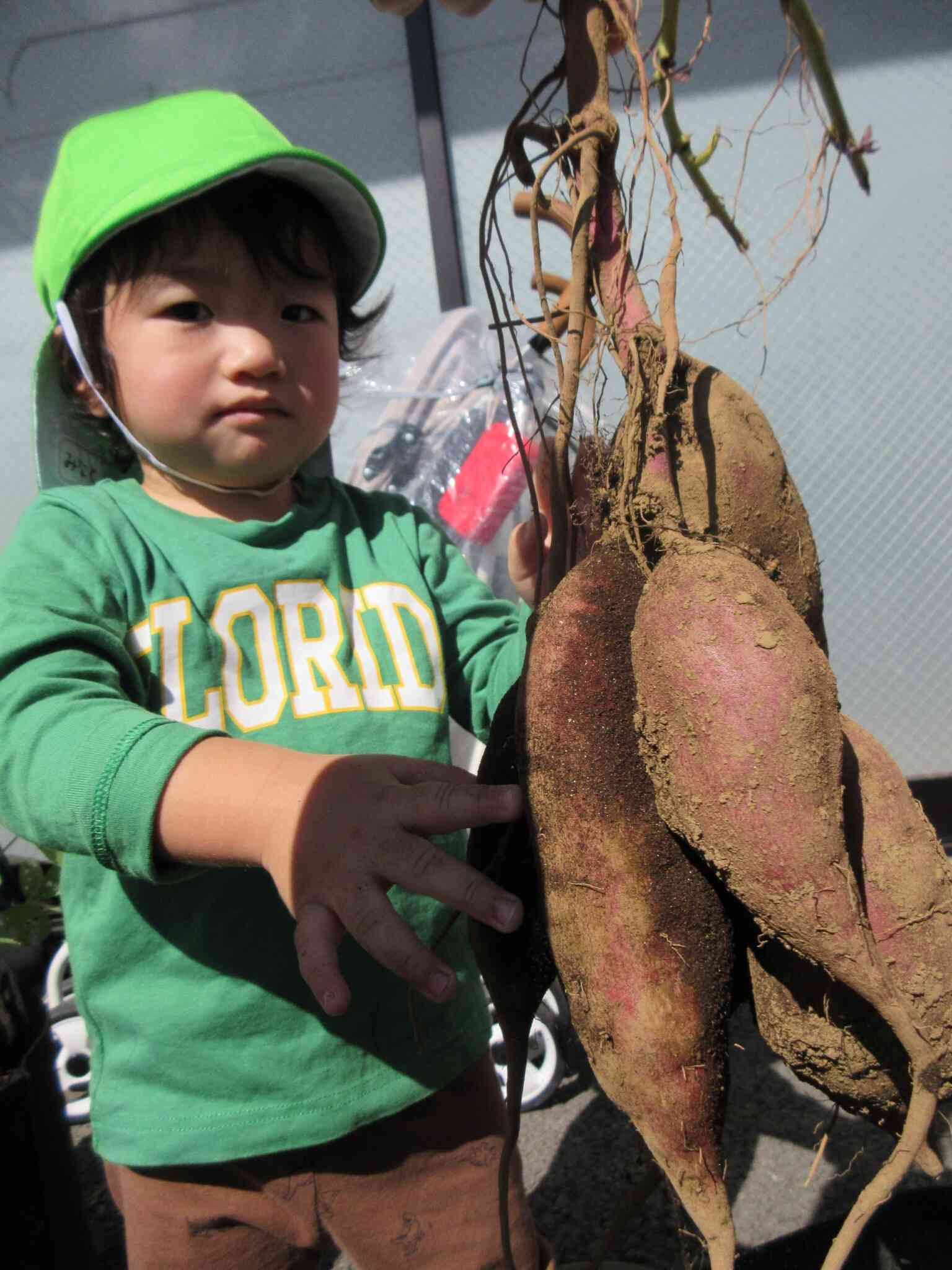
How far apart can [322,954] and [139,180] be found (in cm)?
80

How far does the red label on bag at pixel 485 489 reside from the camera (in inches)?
71.9

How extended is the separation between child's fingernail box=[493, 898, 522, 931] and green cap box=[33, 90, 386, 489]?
757 millimetres

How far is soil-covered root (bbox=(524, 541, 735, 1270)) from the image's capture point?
76cm

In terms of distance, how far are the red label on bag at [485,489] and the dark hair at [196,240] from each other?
727 mm

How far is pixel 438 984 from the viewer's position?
0.59m

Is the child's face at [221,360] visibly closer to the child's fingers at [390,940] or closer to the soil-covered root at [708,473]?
the soil-covered root at [708,473]

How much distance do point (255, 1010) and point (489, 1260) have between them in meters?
0.39

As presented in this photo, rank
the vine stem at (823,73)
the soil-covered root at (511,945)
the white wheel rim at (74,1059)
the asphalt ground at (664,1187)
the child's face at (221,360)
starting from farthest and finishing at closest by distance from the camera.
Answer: the white wheel rim at (74,1059) < the asphalt ground at (664,1187) < the child's face at (221,360) < the soil-covered root at (511,945) < the vine stem at (823,73)

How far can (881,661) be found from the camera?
2.63m

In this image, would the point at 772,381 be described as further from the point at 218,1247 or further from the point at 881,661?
the point at 218,1247

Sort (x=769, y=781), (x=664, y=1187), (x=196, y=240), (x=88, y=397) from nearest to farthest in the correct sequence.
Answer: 1. (x=769, y=781)
2. (x=196, y=240)
3. (x=88, y=397)
4. (x=664, y=1187)

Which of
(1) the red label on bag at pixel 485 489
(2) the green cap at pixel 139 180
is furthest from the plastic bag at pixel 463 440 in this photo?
(2) the green cap at pixel 139 180

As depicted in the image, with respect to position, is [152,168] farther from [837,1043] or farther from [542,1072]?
[542,1072]

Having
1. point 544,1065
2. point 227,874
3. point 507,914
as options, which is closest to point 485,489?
point 227,874
